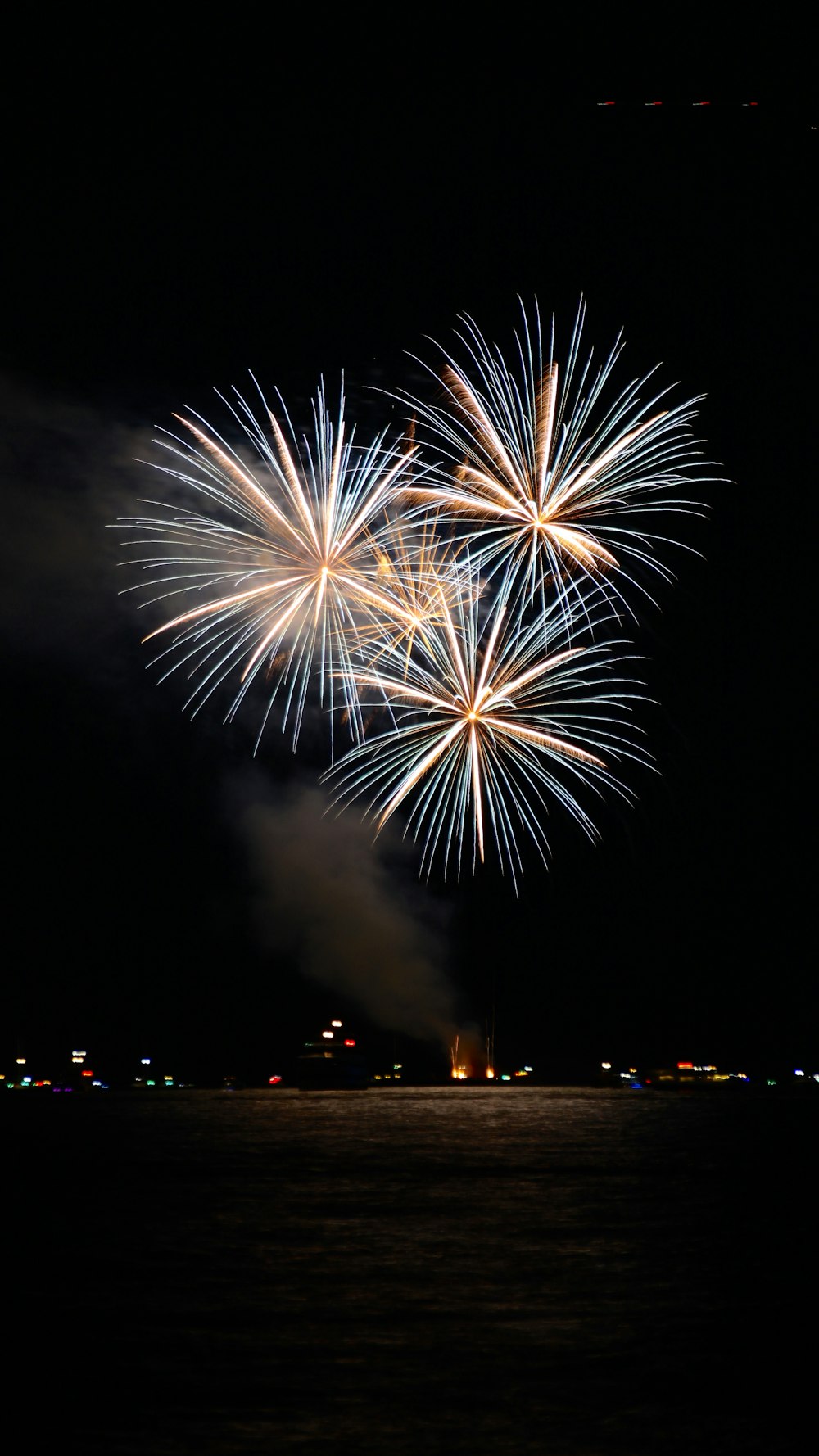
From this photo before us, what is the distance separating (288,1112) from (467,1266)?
132240 mm

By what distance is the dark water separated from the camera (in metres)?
13.5

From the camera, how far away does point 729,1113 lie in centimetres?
15650

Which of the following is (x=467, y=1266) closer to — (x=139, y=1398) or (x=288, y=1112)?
(x=139, y=1398)

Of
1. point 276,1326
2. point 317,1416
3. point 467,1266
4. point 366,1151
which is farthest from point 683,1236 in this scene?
point 366,1151

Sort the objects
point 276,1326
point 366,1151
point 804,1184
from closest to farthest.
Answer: point 276,1326 < point 804,1184 < point 366,1151

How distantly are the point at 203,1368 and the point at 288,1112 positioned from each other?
468 feet

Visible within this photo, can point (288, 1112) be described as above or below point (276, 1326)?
above

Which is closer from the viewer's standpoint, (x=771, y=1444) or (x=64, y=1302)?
(x=771, y=1444)

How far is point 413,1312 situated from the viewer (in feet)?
68.3

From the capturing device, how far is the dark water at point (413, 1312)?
44.2 feet

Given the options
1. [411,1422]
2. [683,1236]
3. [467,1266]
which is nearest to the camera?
[411,1422]

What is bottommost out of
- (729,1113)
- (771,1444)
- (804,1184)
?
(771,1444)

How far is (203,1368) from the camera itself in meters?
16.7

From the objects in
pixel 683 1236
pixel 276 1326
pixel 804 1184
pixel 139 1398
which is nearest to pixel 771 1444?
pixel 139 1398
